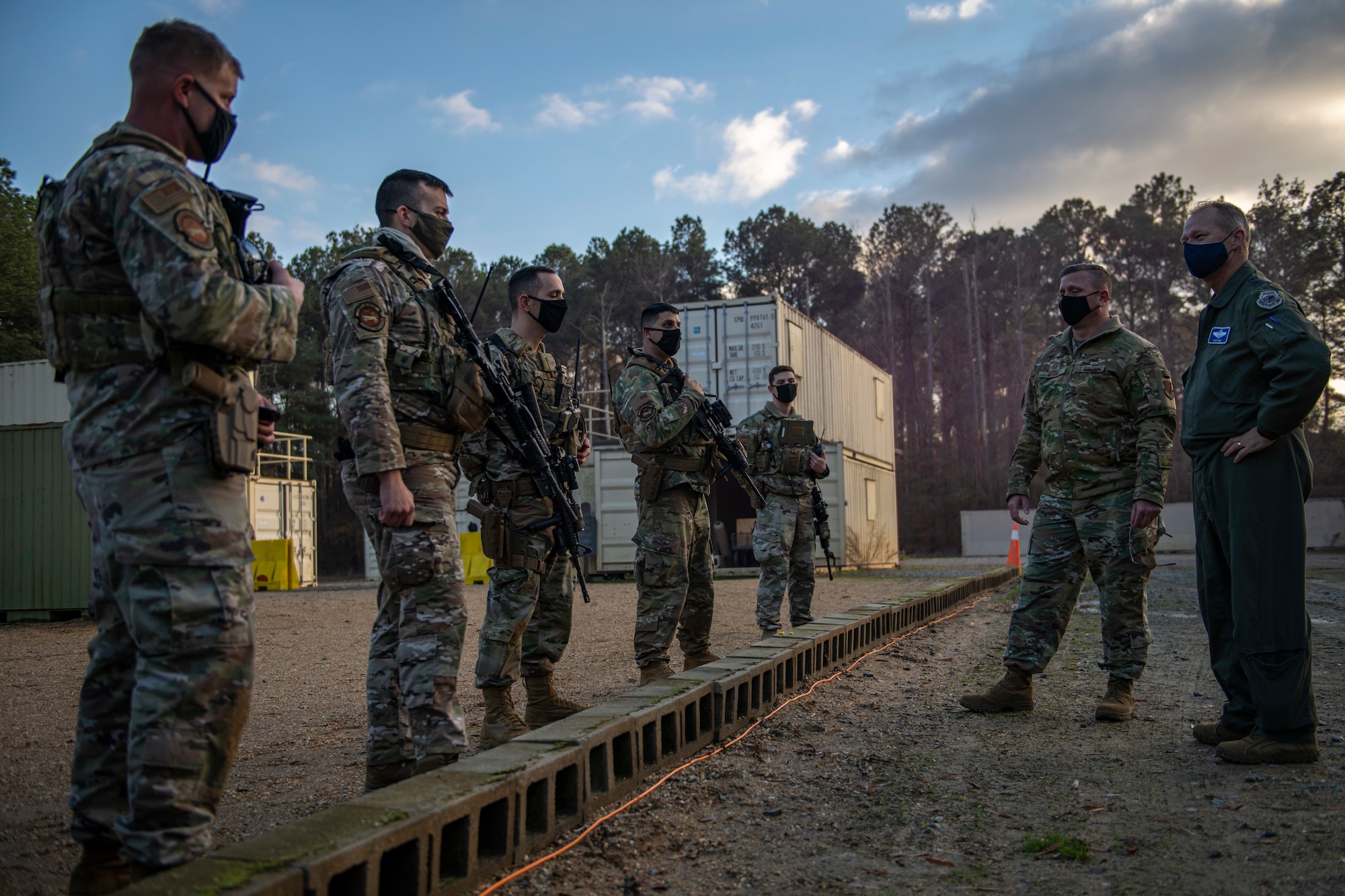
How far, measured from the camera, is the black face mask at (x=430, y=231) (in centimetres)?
359

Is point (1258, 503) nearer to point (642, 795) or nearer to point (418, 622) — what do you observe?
point (642, 795)

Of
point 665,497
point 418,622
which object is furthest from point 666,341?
point 418,622

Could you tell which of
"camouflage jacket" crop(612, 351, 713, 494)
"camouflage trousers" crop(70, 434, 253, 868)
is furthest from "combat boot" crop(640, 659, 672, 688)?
"camouflage trousers" crop(70, 434, 253, 868)

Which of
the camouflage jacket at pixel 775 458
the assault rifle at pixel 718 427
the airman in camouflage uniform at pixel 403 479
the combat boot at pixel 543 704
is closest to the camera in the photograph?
the airman in camouflage uniform at pixel 403 479

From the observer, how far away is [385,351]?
3.19 meters

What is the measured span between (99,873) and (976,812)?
8.14ft

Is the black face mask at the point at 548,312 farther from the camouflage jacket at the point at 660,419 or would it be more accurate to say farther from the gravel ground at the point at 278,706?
the gravel ground at the point at 278,706

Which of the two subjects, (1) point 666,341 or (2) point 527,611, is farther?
(1) point 666,341

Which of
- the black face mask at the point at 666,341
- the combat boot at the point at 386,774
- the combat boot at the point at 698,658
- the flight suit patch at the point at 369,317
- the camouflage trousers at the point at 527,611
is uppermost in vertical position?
the black face mask at the point at 666,341

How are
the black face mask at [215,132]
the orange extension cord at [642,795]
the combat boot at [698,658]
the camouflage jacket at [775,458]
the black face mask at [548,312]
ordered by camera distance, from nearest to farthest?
the black face mask at [215,132]
the orange extension cord at [642,795]
the black face mask at [548,312]
the combat boot at [698,658]
the camouflage jacket at [775,458]

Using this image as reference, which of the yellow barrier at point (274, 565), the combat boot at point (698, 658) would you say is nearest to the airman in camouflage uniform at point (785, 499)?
the combat boot at point (698, 658)

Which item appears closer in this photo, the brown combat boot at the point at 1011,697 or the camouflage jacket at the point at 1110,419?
the camouflage jacket at the point at 1110,419

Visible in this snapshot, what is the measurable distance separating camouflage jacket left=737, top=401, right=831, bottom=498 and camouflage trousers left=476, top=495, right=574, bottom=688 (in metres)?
3.45

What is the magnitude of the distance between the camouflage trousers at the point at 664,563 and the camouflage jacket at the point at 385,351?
200 centimetres
